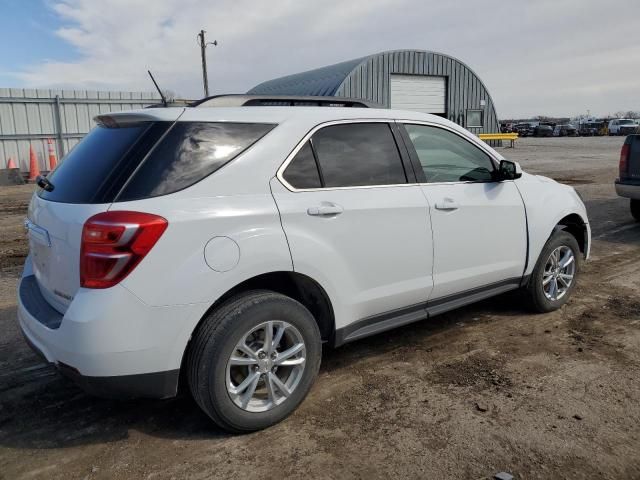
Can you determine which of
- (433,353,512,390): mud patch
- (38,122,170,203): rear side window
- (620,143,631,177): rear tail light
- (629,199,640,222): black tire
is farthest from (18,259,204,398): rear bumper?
(629,199,640,222): black tire

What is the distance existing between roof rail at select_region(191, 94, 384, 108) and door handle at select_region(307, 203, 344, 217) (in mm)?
771

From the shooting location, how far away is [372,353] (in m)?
4.17

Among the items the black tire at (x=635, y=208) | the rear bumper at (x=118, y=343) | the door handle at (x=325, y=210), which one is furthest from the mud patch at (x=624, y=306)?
the black tire at (x=635, y=208)

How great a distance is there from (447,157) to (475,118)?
94.1ft

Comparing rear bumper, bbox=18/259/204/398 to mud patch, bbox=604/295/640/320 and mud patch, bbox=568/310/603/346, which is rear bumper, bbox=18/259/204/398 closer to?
mud patch, bbox=568/310/603/346

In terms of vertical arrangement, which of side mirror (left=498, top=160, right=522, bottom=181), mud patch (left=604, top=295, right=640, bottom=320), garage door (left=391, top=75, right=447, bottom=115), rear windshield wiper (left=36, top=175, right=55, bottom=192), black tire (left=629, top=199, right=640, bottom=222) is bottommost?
mud patch (left=604, top=295, right=640, bottom=320)

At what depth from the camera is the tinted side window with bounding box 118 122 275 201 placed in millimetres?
2791

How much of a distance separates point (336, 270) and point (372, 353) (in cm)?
113

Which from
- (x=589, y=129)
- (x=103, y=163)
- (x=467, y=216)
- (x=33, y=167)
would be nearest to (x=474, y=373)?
(x=467, y=216)

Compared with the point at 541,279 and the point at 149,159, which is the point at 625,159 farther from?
the point at 149,159

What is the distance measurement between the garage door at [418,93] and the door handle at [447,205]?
942 inches

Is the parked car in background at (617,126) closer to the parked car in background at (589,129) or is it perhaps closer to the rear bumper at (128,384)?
the parked car in background at (589,129)

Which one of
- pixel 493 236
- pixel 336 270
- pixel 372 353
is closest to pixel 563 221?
pixel 493 236

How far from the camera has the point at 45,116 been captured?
17766mm
